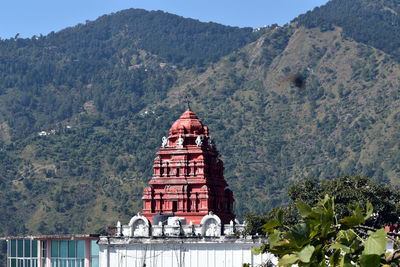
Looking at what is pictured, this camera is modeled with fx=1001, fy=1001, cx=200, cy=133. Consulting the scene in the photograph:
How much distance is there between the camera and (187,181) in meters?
79.8

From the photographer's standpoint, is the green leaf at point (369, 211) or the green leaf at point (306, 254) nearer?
the green leaf at point (306, 254)

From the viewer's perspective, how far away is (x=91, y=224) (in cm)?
19925

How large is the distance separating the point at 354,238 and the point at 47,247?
6058 centimetres

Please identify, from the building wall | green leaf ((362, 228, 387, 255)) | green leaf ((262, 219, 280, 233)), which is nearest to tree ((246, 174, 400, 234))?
the building wall

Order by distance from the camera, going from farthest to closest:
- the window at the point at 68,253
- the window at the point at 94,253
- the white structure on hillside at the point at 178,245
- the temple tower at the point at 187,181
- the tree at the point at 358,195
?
the temple tower at the point at 187,181 < the window at the point at 68,253 < the window at the point at 94,253 < the tree at the point at 358,195 < the white structure on hillside at the point at 178,245

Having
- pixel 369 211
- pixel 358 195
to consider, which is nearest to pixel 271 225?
pixel 369 211

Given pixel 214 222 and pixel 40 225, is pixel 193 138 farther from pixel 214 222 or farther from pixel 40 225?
pixel 40 225

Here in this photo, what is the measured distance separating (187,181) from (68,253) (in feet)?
42.8

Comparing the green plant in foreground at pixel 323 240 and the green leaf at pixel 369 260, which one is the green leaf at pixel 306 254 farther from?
the green leaf at pixel 369 260

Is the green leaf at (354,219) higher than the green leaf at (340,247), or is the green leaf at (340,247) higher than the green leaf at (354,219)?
the green leaf at (354,219)

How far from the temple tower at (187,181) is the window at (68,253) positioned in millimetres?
9588

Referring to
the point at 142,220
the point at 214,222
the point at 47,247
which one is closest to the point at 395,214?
the point at 214,222

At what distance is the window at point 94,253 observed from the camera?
69812 millimetres

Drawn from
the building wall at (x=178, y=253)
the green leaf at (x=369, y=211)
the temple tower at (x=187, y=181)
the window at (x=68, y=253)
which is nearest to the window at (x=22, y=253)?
the window at (x=68, y=253)
